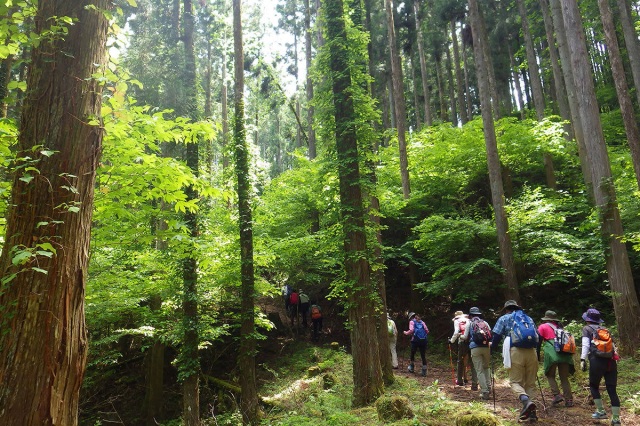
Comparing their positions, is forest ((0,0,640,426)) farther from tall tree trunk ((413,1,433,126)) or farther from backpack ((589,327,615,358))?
tall tree trunk ((413,1,433,126))

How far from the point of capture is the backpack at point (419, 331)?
1101 cm

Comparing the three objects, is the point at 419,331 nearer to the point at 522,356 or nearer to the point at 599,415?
the point at 522,356

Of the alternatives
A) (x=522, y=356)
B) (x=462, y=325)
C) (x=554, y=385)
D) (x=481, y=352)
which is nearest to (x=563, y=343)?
(x=554, y=385)

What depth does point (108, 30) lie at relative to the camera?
2.88 metres

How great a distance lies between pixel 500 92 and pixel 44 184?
39.5 meters

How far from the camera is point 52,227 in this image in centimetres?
→ 242

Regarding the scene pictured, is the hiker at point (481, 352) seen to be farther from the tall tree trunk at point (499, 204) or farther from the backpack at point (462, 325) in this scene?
the tall tree trunk at point (499, 204)

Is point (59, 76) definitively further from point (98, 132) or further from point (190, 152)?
point (190, 152)

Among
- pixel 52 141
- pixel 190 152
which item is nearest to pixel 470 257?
pixel 190 152

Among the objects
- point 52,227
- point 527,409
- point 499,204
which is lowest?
point 527,409

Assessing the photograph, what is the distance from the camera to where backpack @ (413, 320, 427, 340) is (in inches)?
433

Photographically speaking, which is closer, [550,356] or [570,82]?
[550,356]

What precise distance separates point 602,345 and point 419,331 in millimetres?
5186

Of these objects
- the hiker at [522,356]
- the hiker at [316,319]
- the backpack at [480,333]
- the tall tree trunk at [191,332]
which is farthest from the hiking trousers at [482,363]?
the hiker at [316,319]
